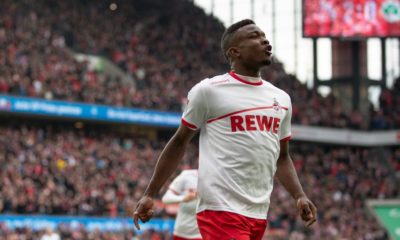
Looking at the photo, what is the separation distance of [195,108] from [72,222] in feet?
73.2

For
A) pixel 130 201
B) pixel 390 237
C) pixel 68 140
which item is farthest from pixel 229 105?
pixel 390 237

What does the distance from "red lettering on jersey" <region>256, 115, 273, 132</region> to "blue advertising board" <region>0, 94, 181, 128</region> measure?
26.4m

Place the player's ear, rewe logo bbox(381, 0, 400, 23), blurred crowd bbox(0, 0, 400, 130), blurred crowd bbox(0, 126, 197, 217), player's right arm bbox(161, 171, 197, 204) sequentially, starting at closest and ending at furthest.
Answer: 1. the player's ear
2. player's right arm bbox(161, 171, 197, 204)
3. blurred crowd bbox(0, 126, 197, 217)
4. blurred crowd bbox(0, 0, 400, 130)
5. rewe logo bbox(381, 0, 400, 23)

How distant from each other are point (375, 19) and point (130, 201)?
713 inches

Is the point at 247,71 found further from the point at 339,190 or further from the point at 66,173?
the point at 339,190

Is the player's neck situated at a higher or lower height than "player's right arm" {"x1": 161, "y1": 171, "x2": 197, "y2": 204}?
higher

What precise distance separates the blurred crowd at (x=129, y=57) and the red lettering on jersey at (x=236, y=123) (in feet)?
85.7

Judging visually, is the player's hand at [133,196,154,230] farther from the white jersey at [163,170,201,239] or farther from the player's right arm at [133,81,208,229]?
the white jersey at [163,170,201,239]

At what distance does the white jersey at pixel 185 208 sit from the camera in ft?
34.4

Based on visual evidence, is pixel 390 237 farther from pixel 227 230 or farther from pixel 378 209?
pixel 227 230

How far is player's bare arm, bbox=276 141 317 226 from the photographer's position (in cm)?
634

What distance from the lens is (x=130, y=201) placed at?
98.2 feet

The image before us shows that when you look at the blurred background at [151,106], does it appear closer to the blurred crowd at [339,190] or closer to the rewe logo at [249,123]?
the blurred crowd at [339,190]

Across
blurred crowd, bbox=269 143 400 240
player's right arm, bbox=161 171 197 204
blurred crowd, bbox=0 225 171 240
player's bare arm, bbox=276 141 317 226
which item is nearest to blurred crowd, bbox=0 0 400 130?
blurred crowd, bbox=269 143 400 240
